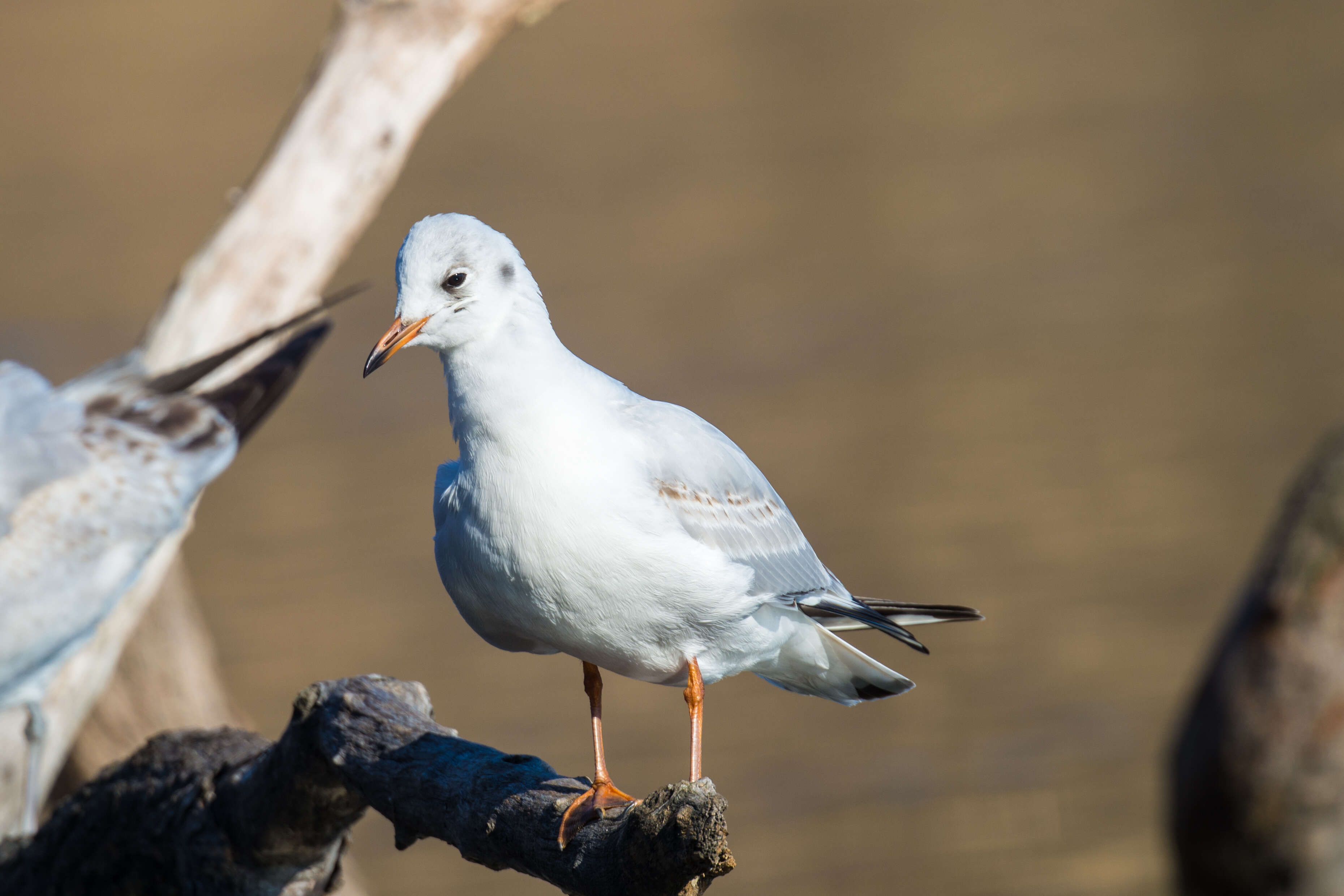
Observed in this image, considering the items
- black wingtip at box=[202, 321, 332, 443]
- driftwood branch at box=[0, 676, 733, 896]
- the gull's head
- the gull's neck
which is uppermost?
black wingtip at box=[202, 321, 332, 443]

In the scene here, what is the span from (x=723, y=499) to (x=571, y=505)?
32 centimetres

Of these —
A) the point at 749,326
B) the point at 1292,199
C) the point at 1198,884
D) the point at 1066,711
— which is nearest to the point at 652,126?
the point at 749,326

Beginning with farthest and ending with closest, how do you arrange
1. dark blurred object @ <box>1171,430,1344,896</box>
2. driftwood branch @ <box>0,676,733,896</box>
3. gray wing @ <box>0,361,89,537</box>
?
1. gray wing @ <box>0,361,89,537</box>
2. dark blurred object @ <box>1171,430,1344,896</box>
3. driftwood branch @ <box>0,676,733,896</box>

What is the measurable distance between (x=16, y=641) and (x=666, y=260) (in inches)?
367

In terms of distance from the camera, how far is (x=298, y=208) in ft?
14.4

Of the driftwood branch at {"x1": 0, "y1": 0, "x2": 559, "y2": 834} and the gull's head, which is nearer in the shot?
the gull's head

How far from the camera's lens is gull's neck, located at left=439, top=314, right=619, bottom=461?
7.08 ft

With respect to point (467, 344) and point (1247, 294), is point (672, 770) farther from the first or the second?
point (1247, 294)

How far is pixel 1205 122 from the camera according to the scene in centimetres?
1402

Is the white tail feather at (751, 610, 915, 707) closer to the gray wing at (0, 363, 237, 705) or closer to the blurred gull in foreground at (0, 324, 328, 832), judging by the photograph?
the blurred gull in foreground at (0, 324, 328, 832)

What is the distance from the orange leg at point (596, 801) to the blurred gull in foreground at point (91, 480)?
1.93 metres

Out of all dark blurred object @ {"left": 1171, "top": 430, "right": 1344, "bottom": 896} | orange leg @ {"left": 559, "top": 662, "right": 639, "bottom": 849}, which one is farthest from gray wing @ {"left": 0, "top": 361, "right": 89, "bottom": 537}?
dark blurred object @ {"left": 1171, "top": 430, "right": 1344, "bottom": 896}

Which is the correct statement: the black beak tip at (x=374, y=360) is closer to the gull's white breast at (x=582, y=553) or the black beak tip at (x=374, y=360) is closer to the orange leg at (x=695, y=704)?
the gull's white breast at (x=582, y=553)

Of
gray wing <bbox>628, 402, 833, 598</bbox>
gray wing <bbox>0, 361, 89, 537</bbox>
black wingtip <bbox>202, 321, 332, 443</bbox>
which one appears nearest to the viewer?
gray wing <bbox>628, 402, 833, 598</bbox>
